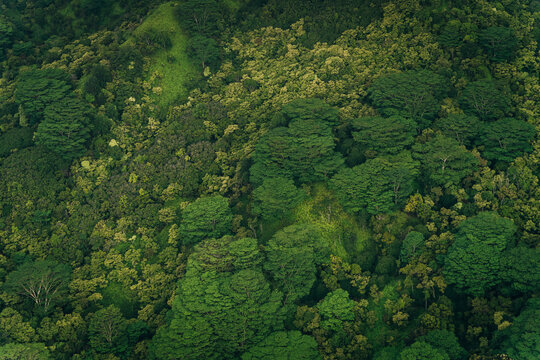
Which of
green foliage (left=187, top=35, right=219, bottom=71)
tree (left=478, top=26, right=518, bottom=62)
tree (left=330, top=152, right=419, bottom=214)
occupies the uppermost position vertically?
green foliage (left=187, top=35, right=219, bottom=71)

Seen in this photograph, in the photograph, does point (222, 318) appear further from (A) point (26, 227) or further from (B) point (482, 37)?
(B) point (482, 37)

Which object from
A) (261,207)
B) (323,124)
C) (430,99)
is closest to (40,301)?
(261,207)

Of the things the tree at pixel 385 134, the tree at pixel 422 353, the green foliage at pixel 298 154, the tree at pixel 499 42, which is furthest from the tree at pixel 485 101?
the tree at pixel 422 353

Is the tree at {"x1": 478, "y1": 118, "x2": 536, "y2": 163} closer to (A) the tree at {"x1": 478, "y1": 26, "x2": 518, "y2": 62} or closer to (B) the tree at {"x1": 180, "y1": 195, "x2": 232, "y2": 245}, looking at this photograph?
(A) the tree at {"x1": 478, "y1": 26, "x2": 518, "y2": 62}

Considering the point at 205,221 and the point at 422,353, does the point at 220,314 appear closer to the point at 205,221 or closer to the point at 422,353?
the point at 205,221

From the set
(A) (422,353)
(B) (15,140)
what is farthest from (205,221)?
(B) (15,140)

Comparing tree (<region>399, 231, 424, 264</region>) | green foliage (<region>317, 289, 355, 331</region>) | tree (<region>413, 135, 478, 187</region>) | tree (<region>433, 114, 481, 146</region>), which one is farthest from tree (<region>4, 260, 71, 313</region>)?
tree (<region>433, 114, 481, 146</region>)
